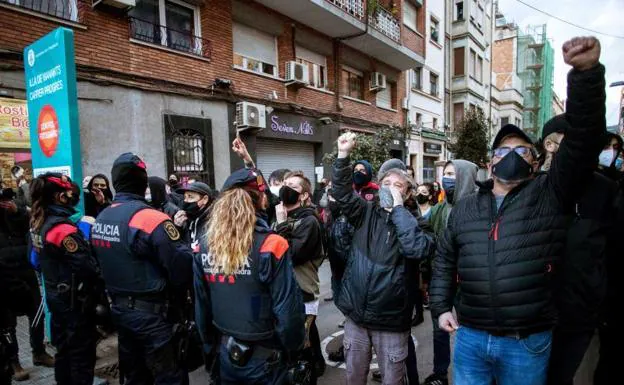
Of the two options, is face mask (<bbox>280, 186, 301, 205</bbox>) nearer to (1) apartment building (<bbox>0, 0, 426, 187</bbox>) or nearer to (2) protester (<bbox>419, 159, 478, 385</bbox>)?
(2) protester (<bbox>419, 159, 478, 385</bbox>)

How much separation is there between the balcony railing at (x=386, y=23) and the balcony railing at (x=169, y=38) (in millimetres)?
6488

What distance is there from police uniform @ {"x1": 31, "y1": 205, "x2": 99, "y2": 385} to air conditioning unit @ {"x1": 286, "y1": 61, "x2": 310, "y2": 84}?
851 centimetres

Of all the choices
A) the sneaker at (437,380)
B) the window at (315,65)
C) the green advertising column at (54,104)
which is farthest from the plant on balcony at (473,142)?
the green advertising column at (54,104)

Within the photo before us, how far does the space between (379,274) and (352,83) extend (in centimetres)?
1249

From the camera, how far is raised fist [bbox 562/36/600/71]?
1558 millimetres

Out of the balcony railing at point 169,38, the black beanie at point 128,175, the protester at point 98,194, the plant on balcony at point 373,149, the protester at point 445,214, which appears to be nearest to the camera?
the black beanie at point 128,175

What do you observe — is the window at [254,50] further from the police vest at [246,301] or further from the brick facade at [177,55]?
the police vest at [246,301]

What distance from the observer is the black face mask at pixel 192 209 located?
3.84 metres

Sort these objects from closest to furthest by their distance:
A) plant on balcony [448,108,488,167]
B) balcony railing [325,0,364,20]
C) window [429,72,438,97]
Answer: balcony railing [325,0,364,20] → plant on balcony [448,108,488,167] → window [429,72,438,97]

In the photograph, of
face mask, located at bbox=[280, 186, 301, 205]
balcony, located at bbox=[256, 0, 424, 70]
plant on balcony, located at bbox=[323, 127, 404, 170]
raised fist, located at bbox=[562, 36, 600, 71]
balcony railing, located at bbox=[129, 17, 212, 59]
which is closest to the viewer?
raised fist, located at bbox=[562, 36, 600, 71]

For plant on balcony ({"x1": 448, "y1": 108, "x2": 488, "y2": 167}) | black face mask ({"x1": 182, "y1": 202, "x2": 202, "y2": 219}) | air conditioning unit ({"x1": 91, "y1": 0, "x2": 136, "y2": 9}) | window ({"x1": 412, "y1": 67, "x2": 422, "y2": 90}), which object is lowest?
black face mask ({"x1": 182, "y1": 202, "x2": 202, "y2": 219})

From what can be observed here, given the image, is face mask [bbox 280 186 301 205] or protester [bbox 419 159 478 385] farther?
face mask [bbox 280 186 301 205]

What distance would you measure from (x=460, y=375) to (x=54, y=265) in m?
3.16

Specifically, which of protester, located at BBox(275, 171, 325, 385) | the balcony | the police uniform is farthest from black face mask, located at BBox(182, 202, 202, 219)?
the balcony
